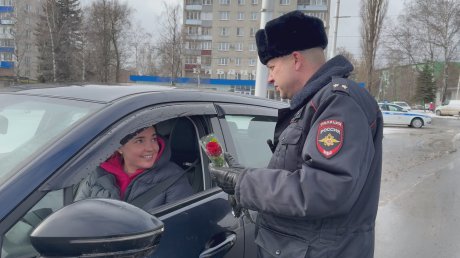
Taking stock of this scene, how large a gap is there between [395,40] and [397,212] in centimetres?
5172

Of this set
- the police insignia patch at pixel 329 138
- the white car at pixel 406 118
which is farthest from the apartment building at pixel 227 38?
the police insignia patch at pixel 329 138

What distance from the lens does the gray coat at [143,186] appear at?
1938 millimetres

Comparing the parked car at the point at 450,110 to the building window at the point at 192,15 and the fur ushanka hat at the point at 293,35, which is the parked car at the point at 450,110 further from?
the fur ushanka hat at the point at 293,35

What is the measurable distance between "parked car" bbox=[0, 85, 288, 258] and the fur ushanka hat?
0.52 metres

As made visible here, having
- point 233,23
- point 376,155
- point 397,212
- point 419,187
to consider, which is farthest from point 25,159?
point 233,23

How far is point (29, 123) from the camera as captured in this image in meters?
1.78

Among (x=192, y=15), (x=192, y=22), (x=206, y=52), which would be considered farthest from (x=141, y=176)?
(x=192, y=15)

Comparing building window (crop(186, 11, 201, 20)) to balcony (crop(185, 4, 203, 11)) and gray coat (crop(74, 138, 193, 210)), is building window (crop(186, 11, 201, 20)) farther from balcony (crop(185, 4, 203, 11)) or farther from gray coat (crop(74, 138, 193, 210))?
gray coat (crop(74, 138, 193, 210))

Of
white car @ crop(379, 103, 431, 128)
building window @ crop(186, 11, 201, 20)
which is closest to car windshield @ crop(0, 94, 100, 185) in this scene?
white car @ crop(379, 103, 431, 128)

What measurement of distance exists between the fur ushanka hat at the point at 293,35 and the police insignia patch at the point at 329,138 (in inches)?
17.2

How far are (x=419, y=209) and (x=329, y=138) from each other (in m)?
5.40

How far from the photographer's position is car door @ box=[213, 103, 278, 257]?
2098mm

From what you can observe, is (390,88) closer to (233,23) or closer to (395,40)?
(395,40)

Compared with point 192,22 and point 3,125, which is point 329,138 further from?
point 192,22
